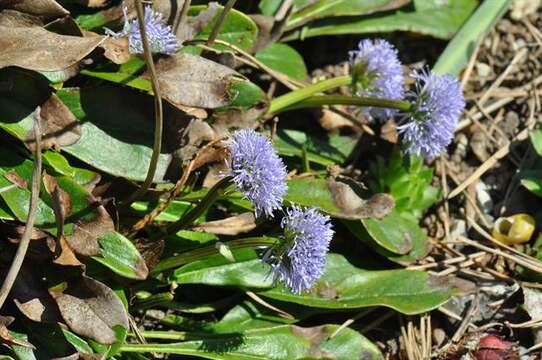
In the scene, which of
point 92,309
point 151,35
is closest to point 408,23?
point 151,35

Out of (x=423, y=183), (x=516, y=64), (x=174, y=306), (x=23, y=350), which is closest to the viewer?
(x=23, y=350)

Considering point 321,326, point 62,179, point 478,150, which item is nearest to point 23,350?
point 62,179

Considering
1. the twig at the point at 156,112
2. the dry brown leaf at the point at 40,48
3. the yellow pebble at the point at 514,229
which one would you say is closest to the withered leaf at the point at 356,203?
the yellow pebble at the point at 514,229

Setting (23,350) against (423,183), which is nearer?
(23,350)

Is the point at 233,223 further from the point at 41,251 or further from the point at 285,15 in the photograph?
the point at 285,15

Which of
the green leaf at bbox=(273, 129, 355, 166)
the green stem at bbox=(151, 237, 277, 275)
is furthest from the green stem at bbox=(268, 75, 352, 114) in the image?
the green stem at bbox=(151, 237, 277, 275)

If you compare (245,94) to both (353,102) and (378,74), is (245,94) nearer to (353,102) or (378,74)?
(353,102)
